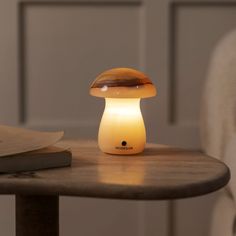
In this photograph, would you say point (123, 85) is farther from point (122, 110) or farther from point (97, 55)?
point (97, 55)

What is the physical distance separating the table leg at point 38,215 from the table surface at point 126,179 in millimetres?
73

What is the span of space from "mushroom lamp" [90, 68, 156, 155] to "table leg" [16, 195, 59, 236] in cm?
17

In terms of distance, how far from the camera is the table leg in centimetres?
88

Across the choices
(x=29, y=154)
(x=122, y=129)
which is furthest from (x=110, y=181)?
(x=122, y=129)

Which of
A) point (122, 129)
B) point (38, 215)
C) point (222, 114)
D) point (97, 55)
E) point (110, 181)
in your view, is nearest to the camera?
point (110, 181)

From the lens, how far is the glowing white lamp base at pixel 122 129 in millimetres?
992

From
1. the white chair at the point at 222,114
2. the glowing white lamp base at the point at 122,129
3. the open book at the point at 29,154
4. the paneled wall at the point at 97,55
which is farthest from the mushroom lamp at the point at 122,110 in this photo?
the paneled wall at the point at 97,55

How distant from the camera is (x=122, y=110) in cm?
101

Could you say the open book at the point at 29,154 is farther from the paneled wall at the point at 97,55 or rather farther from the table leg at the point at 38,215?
the paneled wall at the point at 97,55

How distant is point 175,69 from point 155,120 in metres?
0.16

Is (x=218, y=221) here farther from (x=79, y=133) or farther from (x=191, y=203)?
(x=79, y=133)

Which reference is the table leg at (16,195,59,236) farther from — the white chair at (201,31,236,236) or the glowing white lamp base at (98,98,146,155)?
the white chair at (201,31,236,236)

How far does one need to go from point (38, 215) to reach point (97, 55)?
31.2 inches

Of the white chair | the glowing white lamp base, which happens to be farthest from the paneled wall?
the glowing white lamp base
